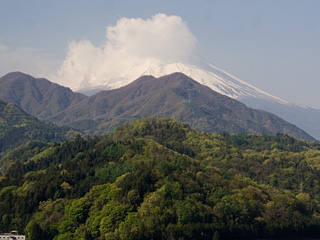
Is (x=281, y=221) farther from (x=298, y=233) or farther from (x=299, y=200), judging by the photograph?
(x=299, y=200)

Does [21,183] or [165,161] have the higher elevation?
[165,161]

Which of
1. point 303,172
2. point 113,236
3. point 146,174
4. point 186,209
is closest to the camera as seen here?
point 113,236

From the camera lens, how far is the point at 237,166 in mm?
194375

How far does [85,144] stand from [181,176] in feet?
221

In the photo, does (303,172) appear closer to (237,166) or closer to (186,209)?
(237,166)

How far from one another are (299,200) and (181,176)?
30397 millimetres

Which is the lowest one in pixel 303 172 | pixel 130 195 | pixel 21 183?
pixel 21 183

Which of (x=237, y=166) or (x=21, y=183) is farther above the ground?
(x=237, y=166)

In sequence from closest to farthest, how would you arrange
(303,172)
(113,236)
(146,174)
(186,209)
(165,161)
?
(113,236) → (186,209) → (146,174) → (165,161) → (303,172)

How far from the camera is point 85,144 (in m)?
196

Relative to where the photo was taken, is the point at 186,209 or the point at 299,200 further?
the point at 299,200

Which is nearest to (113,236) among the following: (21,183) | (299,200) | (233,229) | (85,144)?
(233,229)

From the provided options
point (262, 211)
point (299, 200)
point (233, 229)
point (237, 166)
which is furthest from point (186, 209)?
point (237, 166)

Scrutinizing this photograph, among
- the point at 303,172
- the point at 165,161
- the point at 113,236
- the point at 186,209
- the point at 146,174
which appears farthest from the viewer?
the point at 303,172
